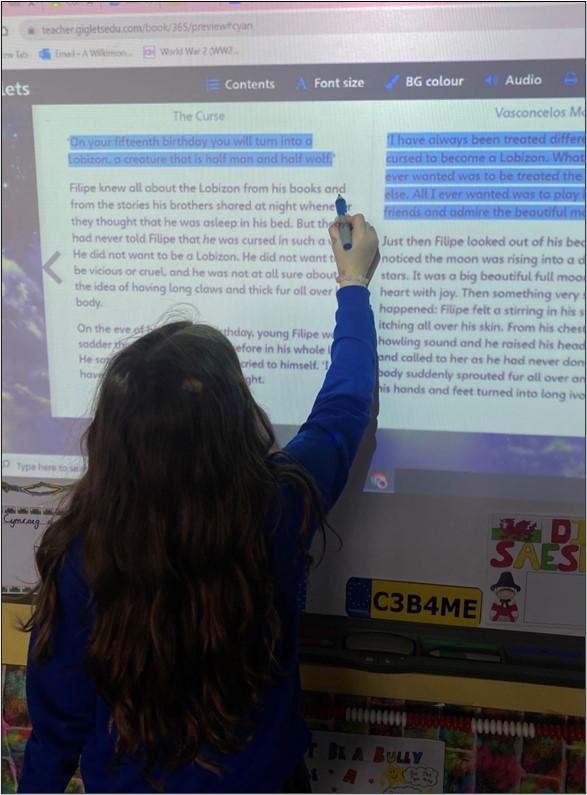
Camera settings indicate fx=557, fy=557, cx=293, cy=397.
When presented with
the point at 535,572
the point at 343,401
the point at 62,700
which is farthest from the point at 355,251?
the point at 62,700

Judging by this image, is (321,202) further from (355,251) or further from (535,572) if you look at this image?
(535,572)

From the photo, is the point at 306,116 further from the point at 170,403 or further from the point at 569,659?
the point at 569,659

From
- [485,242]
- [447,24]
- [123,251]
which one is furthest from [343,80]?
[123,251]

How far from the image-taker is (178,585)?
87 centimetres

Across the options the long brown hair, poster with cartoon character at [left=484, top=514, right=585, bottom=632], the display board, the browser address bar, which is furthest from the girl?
the browser address bar

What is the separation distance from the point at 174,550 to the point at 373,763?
0.77m

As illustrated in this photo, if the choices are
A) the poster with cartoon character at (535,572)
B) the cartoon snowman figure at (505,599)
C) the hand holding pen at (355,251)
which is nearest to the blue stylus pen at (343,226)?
the hand holding pen at (355,251)

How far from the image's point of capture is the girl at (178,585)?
0.83 metres

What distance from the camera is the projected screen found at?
1.04 m

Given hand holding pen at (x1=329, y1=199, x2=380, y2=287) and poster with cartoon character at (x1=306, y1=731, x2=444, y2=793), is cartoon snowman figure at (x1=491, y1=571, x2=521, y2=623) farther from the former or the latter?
hand holding pen at (x1=329, y1=199, x2=380, y2=287)

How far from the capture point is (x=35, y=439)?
1251 millimetres

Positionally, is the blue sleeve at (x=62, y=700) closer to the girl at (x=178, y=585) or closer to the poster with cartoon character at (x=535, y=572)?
the girl at (x=178, y=585)

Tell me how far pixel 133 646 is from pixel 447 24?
1.20 m

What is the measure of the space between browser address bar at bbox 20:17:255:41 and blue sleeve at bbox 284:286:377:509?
55cm
